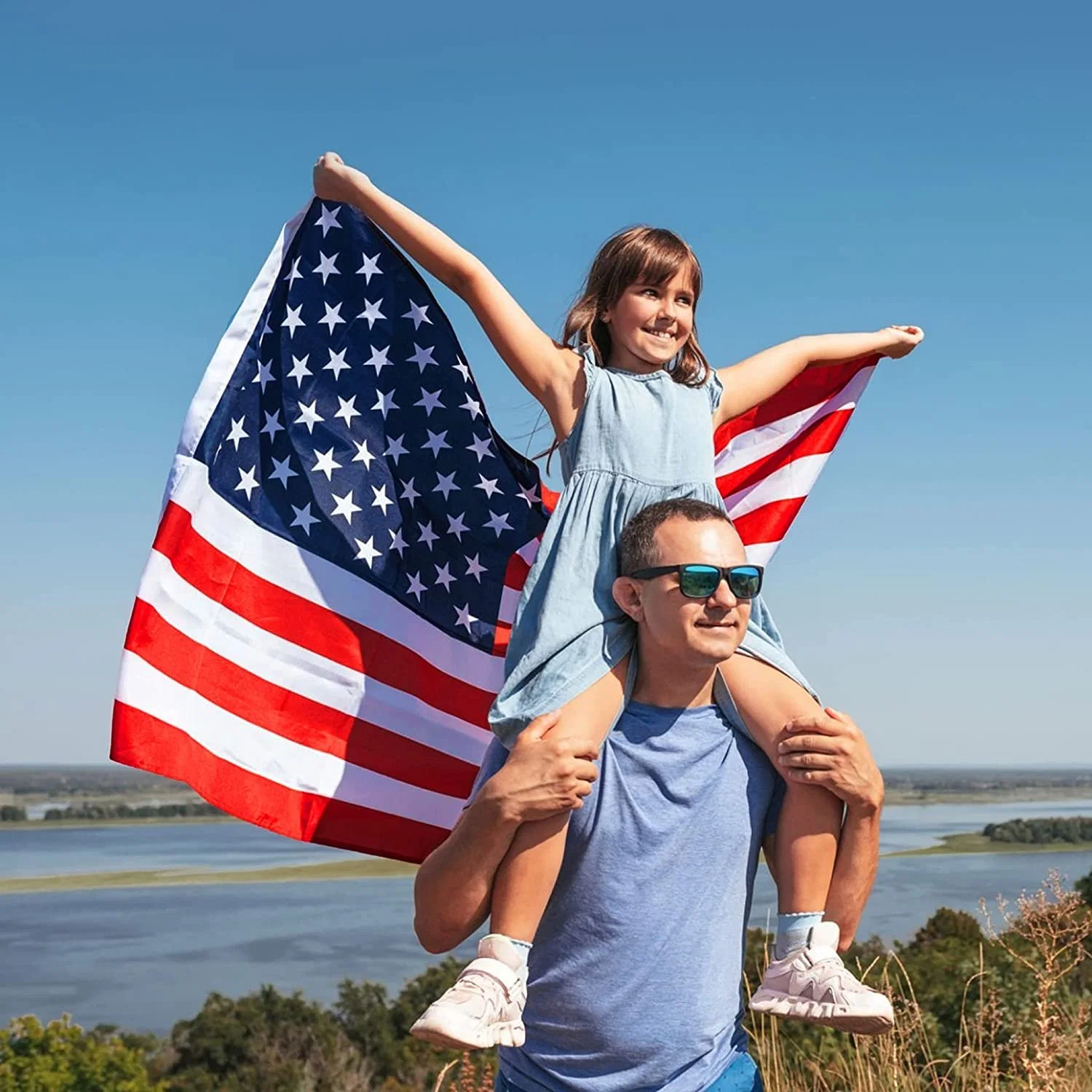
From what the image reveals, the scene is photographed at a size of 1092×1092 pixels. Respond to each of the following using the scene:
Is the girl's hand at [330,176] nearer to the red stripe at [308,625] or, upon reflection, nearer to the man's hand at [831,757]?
the red stripe at [308,625]

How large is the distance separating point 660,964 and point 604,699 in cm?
62

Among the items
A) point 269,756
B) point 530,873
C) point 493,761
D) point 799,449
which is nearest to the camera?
point 530,873

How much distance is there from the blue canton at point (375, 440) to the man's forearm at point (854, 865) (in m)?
1.78

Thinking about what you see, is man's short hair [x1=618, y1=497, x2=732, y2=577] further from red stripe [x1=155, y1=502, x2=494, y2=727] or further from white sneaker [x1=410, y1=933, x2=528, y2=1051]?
red stripe [x1=155, y1=502, x2=494, y2=727]

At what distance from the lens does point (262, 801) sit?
4.29 m

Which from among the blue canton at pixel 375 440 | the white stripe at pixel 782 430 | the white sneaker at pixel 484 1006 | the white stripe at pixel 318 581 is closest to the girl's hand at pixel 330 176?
the blue canton at pixel 375 440

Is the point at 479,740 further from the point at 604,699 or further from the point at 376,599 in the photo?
the point at 604,699

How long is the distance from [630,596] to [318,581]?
1715 millimetres

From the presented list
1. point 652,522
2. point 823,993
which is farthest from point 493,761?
point 823,993

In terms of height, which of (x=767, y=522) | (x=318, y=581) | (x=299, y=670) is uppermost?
(x=767, y=522)

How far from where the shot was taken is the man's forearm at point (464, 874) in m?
2.95

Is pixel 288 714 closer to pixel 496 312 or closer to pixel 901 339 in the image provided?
pixel 496 312

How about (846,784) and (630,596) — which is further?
(630,596)

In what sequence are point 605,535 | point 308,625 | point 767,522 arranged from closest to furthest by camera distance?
1. point 605,535
2. point 308,625
3. point 767,522
